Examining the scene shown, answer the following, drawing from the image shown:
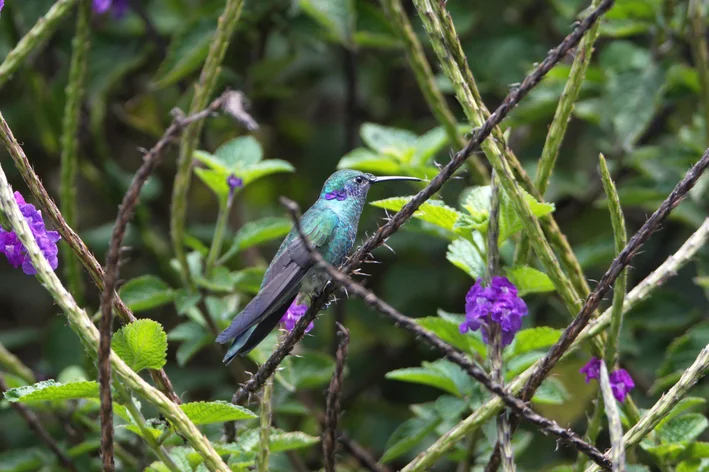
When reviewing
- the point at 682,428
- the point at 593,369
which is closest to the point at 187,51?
the point at 593,369

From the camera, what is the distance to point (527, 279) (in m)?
1.67

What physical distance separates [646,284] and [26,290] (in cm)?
321

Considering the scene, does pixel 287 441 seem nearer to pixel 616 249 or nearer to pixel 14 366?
pixel 616 249

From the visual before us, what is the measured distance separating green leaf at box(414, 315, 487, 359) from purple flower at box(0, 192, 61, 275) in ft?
2.49

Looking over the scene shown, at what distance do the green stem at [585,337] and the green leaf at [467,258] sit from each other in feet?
0.74

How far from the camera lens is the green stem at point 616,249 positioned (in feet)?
4.73

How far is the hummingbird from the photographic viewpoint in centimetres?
172

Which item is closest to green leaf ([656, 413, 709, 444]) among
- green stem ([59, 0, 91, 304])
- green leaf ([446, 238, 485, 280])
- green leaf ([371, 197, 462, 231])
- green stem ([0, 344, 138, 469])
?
green leaf ([446, 238, 485, 280])

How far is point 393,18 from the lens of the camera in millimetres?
1871

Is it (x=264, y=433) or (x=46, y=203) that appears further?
(x=264, y=433)

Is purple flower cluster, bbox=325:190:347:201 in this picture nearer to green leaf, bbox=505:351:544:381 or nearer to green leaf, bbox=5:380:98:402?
green leaf, bbox=505:351:544:381

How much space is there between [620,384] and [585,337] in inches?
6.6

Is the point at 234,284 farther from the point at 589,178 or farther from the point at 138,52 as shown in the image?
the point at 589,178

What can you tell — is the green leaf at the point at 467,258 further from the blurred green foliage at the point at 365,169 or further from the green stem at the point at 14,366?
the green stem at the point at 14,366
